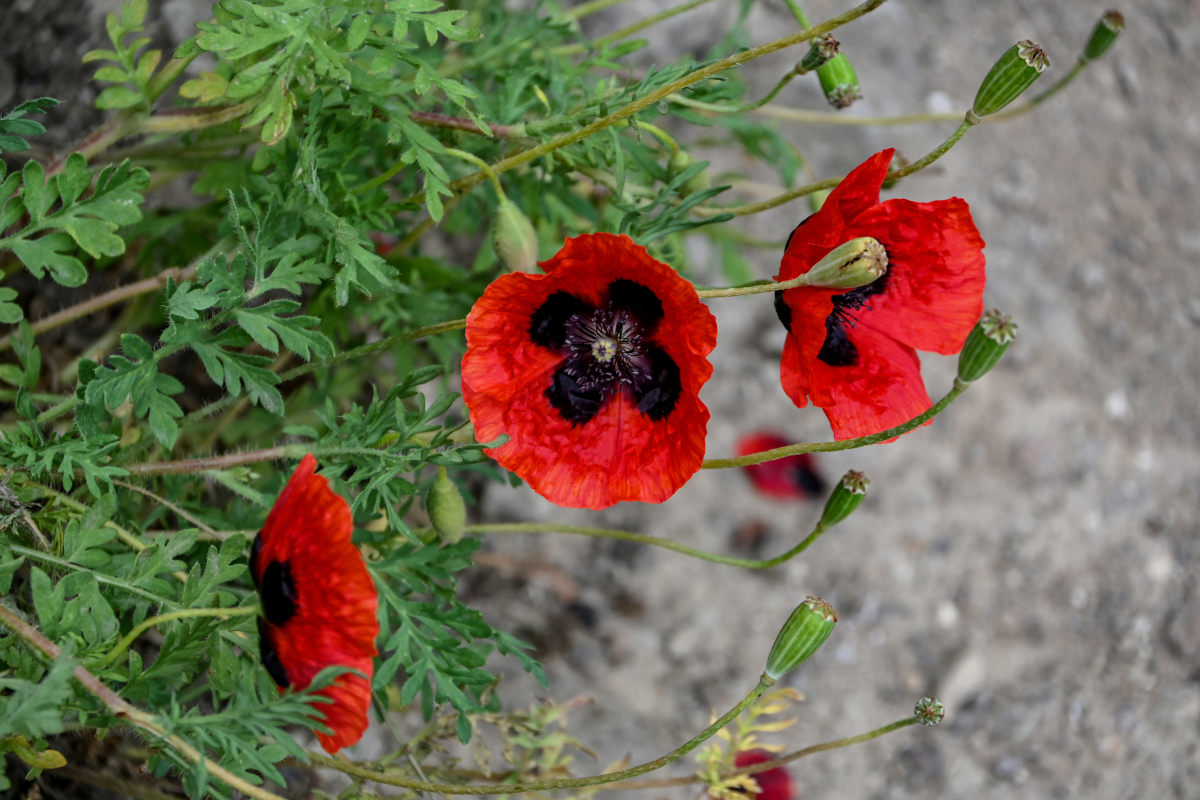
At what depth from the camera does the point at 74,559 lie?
1560 mm

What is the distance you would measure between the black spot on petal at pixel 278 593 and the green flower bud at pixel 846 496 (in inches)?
31.1

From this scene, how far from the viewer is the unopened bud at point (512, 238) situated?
1.79m

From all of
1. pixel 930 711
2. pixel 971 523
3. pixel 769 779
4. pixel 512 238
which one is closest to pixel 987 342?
pixel 930 711

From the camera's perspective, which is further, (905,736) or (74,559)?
(905,736)

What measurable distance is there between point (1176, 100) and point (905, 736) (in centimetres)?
232

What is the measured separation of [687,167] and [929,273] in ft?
1.42

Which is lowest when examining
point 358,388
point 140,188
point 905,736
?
point 905,736

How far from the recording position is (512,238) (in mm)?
1790

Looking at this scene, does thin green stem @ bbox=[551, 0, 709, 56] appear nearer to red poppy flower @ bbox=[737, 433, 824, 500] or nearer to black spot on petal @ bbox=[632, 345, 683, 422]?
black spot on petal @ bbox=[632, 345, 683, 422]

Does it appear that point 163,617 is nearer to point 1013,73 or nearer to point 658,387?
point 658,387

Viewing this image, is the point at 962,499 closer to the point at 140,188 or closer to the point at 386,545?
the point at 386,545

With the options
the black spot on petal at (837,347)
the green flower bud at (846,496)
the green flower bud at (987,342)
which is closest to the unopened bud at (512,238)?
the black spot on petal at (837,347)

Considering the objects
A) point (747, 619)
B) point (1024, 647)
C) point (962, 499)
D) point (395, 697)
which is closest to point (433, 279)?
point (395, 697)

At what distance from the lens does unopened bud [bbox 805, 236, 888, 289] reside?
1.37 metres
